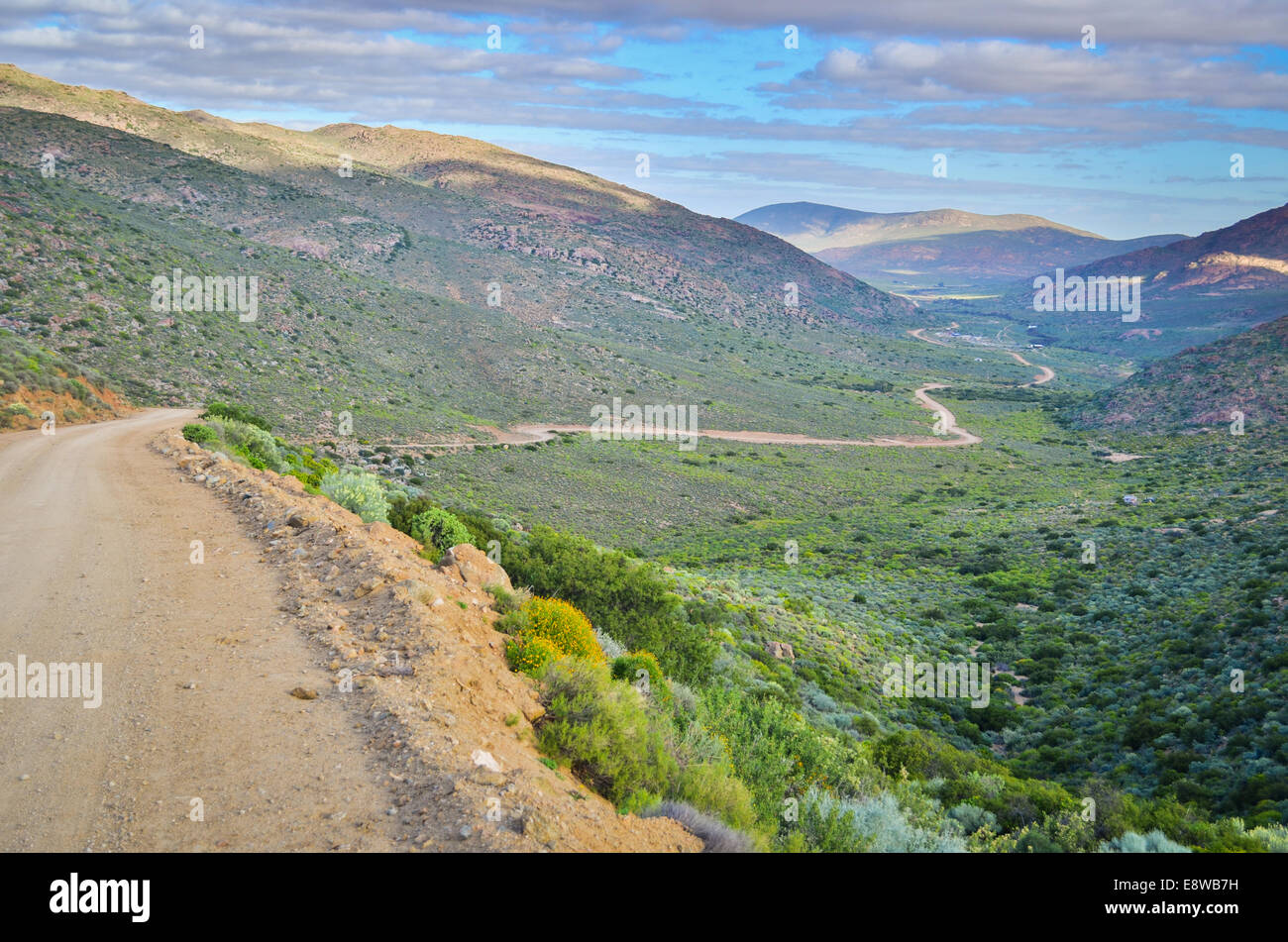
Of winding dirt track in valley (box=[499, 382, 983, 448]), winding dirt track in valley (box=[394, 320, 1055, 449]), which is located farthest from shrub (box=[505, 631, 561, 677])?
winding dirt track in valley (box=[499, 382, 983, 448])

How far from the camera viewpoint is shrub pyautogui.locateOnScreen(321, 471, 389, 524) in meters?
13.6

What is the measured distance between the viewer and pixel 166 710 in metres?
6.25

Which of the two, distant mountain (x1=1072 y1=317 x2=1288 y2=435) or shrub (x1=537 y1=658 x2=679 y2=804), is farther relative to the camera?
distant mountain (x1=1072 y1=317 x2=1288 y2=435)

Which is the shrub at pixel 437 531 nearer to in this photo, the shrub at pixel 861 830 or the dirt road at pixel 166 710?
the dirt road at pixel 166 710

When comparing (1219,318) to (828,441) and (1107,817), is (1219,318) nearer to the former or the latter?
(828,441)

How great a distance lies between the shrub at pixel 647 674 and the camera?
9076 mm

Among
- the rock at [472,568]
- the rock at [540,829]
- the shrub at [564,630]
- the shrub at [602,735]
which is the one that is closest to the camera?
the rock at [540,829]

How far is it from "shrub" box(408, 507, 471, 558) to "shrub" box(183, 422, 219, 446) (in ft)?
26.3

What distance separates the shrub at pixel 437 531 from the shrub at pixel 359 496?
3.19 feet

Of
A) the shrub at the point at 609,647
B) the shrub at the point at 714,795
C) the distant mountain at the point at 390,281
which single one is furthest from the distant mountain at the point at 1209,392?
the shrub at the point at 714,795

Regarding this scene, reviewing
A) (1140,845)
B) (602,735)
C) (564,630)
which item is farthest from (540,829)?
(1140,845)

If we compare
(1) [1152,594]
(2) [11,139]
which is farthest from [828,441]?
(2) [11,139]

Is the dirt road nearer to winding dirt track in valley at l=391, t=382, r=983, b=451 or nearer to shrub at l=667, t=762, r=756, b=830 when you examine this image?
shrub at l=667, t=762, r=756, b=830
